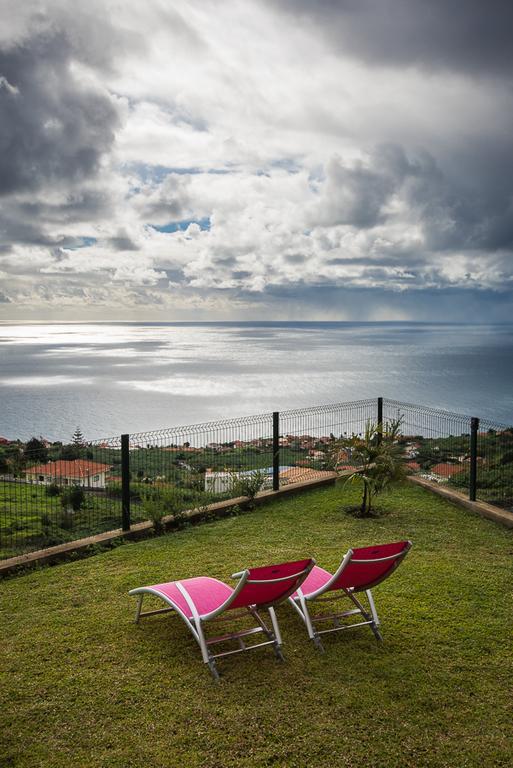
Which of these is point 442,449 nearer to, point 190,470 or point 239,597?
point 190,470

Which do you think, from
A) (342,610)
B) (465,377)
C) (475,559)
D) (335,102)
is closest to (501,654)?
(342,610)

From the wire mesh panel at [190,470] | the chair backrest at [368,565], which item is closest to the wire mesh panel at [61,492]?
the wire mesh panel at [190,470]

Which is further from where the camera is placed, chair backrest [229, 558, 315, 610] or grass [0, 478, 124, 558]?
grass [0, 478, 124, 558]

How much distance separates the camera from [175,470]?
996 cm

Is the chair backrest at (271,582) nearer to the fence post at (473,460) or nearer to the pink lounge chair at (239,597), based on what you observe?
the pink lounge chair at (239,597)

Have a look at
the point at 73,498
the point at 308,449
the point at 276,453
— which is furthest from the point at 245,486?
the point at 73,498

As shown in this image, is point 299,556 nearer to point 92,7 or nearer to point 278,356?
point 92,7

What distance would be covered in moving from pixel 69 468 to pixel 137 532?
1.47 metres

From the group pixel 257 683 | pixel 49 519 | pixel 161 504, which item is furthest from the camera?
pixel 161 504

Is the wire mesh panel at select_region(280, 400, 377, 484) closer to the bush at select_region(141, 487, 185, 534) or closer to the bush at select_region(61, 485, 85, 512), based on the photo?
the bush at select_region(141, 487, 185, 534)

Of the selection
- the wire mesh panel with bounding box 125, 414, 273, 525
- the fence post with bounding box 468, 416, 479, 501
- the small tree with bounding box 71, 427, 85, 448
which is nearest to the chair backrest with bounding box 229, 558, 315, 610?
the wire mesh panel with bounding box 125, 414, 273, 525

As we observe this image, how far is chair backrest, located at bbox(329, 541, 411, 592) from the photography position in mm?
4719

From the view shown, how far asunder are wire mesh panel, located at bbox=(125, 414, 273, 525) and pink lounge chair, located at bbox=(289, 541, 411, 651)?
4257 millimetres

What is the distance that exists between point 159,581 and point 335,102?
63.9ft
